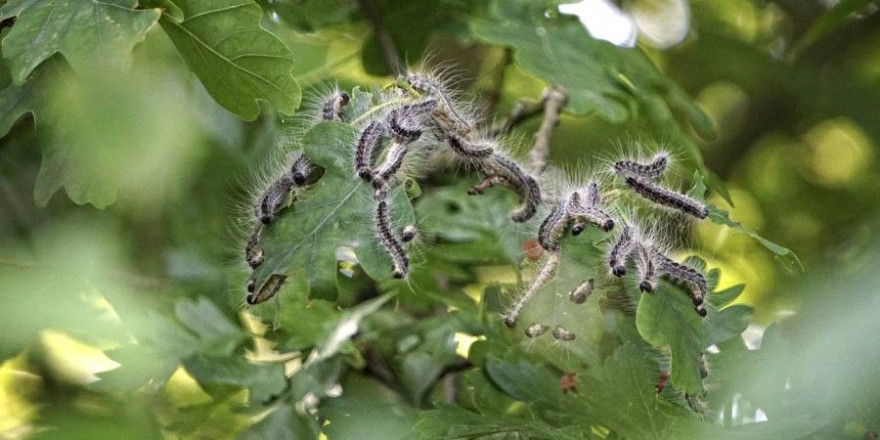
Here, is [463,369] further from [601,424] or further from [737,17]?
[737,17]

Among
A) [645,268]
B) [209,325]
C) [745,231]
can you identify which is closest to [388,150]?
[645,268]

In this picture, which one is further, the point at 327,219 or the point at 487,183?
the point at 487,183

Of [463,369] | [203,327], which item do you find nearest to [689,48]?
[463,369]

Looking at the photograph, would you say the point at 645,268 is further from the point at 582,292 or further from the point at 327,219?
the point at 327,219

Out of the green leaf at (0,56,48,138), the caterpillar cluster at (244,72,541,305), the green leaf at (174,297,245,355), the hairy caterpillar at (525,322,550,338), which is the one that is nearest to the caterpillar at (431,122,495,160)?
the caterpillar cluster at (244,72,541,305)

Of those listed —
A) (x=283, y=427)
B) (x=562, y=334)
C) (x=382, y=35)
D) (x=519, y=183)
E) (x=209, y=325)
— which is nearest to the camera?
(x=562, y=334)

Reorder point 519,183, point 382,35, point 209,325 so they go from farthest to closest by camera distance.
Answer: point 382,35
point 209,325
point 519,183

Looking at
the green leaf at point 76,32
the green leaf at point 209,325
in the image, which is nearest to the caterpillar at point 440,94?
the green leaf at point 76,32
